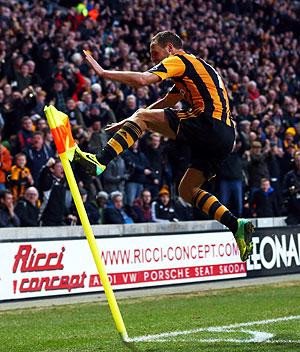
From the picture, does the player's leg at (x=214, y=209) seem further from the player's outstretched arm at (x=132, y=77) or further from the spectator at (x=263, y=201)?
the spectator at (x=263, y=201)

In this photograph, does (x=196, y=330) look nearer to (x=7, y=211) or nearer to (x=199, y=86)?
(x=199, y=86)

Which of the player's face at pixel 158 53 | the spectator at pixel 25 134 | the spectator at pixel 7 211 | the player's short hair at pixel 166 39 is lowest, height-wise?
the spectator at pixel 7 211

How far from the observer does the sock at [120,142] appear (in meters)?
7.59

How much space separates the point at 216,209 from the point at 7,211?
195 inches

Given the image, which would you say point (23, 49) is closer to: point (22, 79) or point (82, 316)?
point (22, 79)

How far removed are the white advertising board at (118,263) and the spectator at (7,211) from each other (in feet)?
3.68

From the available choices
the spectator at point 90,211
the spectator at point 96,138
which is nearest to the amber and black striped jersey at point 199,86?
the spectator at point 90,211

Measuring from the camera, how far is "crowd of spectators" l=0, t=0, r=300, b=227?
1334cm

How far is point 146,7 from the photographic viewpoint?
77.4 feet

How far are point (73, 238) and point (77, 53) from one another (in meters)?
6.34

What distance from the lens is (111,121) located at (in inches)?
607

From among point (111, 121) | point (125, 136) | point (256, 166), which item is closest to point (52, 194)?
point (111, 121)

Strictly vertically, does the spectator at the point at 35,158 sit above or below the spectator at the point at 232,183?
above

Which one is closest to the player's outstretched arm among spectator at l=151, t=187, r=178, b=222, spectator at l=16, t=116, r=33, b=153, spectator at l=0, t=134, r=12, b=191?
spectator at l=0, t=134, r=12, b=191
